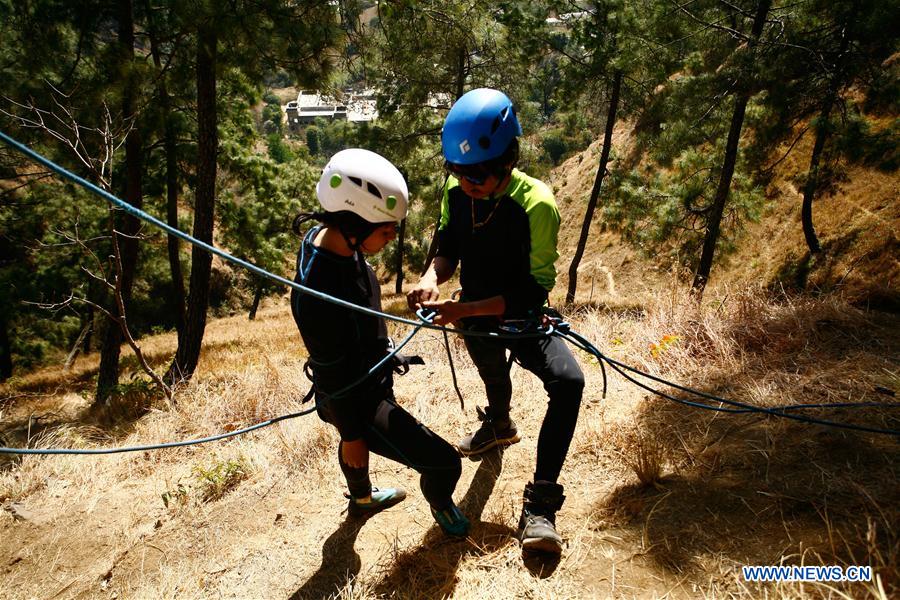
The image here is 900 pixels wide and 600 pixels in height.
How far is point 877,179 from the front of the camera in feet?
48.8

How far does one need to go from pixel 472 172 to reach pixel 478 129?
0.23m

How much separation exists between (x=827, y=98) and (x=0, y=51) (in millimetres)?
15670

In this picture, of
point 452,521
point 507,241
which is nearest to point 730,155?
point 507,241

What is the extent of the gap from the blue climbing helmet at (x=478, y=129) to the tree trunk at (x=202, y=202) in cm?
565

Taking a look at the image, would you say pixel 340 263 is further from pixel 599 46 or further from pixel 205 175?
pixel 599 46

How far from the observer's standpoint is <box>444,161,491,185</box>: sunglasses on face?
108 inches

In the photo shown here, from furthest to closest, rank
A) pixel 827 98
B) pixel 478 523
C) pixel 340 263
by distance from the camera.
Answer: pixel 827 98
pixel 478 523
pixel 340 263

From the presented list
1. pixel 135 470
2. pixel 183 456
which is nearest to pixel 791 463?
pixel 183 456

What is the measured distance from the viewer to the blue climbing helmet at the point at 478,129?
265 centimetres

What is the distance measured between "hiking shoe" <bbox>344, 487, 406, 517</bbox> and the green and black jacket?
141cm

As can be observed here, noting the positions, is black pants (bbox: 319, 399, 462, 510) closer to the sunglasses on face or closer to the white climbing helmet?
the white climbing helmet

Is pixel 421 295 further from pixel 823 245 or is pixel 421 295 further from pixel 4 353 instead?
pixel 4 353

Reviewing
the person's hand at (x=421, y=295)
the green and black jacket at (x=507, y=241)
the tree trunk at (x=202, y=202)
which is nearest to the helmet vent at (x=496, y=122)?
the green and black jacket at (x=507, y=241)

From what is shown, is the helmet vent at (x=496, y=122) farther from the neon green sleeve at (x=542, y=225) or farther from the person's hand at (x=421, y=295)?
the person's hand at (x=421, y=295)
